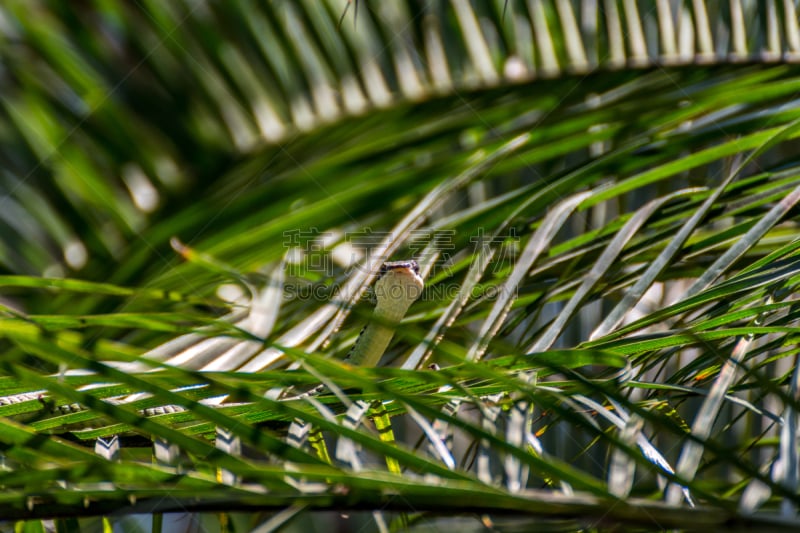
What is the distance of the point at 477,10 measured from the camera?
0.99 metres

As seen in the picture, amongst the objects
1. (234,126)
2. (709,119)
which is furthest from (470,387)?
(234,126)

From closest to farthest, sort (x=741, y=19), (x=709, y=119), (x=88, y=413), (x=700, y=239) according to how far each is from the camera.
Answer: (x=88, y=413) < (x=700, y=239) < (x=709, y=119) < (x=741, y=19)

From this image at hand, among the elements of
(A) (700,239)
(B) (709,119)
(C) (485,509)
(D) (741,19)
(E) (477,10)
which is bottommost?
(C) (485,509)

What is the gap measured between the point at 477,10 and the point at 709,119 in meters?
0.37

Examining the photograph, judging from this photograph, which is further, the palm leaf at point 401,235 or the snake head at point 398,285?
the snake head at point 398,285

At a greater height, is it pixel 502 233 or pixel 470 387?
pixel 502 233

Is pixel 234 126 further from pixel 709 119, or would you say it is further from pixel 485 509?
pixel 485 509

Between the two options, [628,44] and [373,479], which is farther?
[628,44]

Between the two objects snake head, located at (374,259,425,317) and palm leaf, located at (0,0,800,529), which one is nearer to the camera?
palm leaf, located at (0,0,800,529)

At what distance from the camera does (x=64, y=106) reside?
0.94 m

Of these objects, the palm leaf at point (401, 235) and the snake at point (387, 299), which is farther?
the snake at point (387, 299)

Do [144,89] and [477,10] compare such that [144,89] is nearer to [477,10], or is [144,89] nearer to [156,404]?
[477,10]

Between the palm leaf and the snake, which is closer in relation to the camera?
the palm leaf

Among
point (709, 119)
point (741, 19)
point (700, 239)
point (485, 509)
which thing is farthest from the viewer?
point (741, 19)
